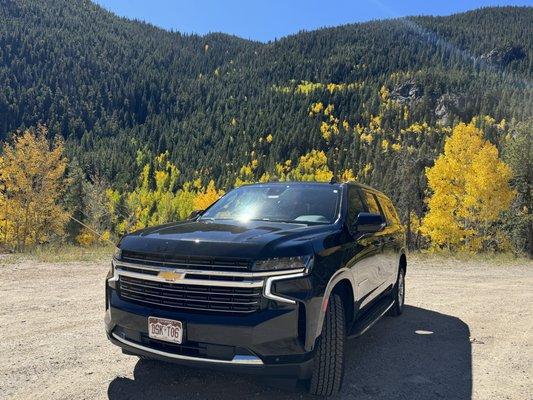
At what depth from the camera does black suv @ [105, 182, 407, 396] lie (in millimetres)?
3371

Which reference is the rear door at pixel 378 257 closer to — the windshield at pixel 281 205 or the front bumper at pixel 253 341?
the windshield at pixel 281 205

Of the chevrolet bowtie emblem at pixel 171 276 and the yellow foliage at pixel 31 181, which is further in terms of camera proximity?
the yellow foliage at pixel 31 181

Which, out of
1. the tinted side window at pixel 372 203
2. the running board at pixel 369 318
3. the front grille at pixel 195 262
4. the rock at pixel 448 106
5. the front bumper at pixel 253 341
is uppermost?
the rock at pixel 448 106

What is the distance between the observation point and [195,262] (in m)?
3.56

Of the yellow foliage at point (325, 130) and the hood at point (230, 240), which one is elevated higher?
the yellow foliage at point (325, 130)

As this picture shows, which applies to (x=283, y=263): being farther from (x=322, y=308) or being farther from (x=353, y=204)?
(x=353, y=204)

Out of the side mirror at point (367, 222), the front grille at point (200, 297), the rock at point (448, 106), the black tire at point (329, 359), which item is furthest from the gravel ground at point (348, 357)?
the rock at point (448, 106)

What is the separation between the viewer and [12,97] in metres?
182

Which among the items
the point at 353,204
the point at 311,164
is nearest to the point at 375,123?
the point at 311,164

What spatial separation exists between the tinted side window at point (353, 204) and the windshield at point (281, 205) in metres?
0.17

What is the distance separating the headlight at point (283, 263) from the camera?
345 centimetres

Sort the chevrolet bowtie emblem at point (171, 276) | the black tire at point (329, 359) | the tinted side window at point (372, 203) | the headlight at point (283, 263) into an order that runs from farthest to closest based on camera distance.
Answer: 1. the tinted side window at point (372, 203)
2. the black tire at point (329, 359)
3. the chevrolet bowtie emblem at point (171, 276)
4. the headlight at point (283, 263)

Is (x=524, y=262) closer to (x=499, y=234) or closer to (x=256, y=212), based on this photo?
(x=499, y=234)

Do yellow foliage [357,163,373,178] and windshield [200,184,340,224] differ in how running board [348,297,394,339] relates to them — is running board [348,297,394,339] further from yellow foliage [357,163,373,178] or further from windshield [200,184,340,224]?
yellow foliage [357,163,373,178]
